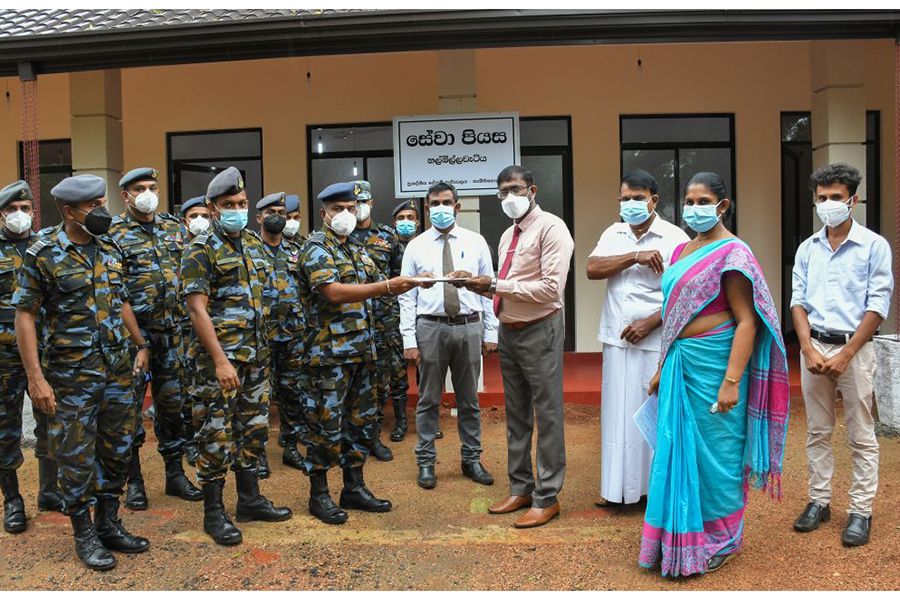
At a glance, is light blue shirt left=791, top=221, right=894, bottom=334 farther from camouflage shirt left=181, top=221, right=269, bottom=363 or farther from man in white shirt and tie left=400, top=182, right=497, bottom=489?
camouflage shirt left=181, top=221, right=269, bottom=363

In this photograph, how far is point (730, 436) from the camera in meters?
3.31

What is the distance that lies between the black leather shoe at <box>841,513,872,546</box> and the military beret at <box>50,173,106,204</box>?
4.23 metres

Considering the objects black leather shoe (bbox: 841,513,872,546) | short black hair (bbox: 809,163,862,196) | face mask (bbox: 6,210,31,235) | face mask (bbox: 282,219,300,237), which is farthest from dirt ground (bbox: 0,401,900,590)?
face mask (bbox: 282,219,300,237)

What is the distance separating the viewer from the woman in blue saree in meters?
3.22

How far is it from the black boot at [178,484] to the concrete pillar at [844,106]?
6627 mm

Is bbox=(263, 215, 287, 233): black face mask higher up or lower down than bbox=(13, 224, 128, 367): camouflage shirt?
higher up

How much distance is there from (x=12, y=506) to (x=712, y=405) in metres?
4.07

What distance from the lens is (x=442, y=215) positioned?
4895mm

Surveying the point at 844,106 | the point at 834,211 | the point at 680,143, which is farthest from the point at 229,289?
the point at 680,143

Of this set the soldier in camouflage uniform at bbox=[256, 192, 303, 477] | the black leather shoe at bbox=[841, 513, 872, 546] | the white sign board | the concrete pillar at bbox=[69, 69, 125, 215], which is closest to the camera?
the black leather shoe at bbox=[841, 513, 872, 546]

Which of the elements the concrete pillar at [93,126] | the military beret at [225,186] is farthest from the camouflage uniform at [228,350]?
the concrete pillar at [93,126]

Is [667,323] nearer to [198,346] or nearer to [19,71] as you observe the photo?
[198,346]

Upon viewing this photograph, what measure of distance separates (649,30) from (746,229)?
11.6 ft

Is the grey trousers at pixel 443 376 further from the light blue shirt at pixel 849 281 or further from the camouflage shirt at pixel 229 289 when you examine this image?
the light blue shirt at pixel 849 281
